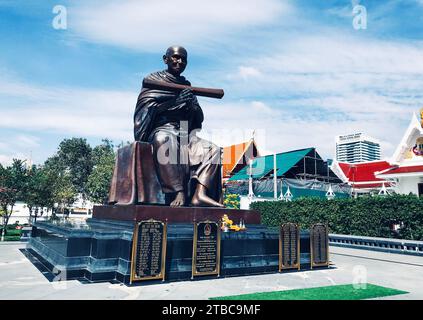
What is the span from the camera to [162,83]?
30.1 ft

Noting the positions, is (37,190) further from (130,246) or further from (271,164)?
(271,164)

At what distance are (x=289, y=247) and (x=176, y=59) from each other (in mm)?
5972

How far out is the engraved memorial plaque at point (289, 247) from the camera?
Answer: 28.2 ft

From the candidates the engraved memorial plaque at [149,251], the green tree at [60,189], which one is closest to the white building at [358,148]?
the green tree at [60,189]

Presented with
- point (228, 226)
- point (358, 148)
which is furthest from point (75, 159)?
point (358, 148)

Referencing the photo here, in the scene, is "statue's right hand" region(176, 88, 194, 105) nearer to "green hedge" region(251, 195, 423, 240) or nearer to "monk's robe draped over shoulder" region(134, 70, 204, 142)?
"monk's robe draped over shoulder" region(134, 70, 204, 142)

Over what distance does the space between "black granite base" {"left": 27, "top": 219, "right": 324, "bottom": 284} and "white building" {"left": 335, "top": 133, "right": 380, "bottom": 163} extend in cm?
12323

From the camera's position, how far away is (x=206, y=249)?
745cm

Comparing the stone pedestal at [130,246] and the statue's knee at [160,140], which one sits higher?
the statue's knee at [160,140]

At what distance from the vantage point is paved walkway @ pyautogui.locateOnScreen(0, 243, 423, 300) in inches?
232

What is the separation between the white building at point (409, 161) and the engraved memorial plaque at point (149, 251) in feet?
63.7

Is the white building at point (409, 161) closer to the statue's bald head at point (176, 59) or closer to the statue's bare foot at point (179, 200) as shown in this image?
the statue's bald head at point (176, 59)

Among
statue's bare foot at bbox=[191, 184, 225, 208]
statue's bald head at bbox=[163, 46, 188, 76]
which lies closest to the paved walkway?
statue's bare foot at bbox=[191, 184, 225, 208]
